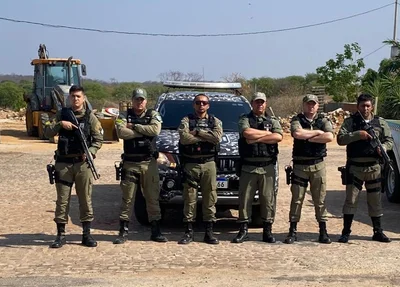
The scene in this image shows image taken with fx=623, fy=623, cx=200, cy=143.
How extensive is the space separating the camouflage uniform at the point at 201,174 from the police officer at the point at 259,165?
351 millimetres

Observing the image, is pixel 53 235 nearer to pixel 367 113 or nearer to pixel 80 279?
pixel 80 279

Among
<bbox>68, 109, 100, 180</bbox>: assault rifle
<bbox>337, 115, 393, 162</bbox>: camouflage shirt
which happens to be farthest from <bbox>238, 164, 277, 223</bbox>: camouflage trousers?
<bbox>68, 109, 100, 180</bbox>: assault rifle

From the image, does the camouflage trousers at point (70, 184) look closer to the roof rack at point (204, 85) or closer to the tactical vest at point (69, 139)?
the tactical vest at point (69, 139)

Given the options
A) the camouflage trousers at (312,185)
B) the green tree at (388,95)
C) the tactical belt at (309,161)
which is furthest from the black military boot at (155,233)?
the green tree at (388,95)

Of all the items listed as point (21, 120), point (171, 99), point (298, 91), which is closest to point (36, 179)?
point (171, 99)

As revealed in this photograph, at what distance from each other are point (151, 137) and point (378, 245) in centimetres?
317

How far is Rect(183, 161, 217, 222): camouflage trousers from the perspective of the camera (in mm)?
7875

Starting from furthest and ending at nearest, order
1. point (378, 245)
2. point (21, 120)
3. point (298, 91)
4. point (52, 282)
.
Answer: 1. point (298, 91)
2. point (21, 120)
3. point (378, 245)
4. point (52, 282)

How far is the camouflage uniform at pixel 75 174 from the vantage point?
25.0 feet

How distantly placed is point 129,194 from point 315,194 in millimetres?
2396

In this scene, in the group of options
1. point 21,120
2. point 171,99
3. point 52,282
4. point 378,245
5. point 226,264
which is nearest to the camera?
point 52,282

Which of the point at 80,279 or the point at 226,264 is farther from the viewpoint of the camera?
the point at 226,264

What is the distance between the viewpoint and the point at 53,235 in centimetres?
827

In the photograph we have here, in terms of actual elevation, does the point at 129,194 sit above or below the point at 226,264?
above
